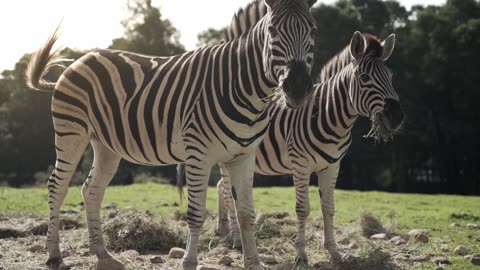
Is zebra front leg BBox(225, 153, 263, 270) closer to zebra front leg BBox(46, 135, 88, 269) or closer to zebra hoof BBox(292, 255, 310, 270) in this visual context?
zebra hoof BBox(292, 255, 310, 270)

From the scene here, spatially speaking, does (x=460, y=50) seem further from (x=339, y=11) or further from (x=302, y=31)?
(x=302, y=31)

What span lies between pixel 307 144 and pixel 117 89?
2760 mm

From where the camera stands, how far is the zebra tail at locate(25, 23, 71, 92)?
7.07 meters

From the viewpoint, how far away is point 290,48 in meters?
4.75

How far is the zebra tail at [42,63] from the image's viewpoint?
707 centimetres

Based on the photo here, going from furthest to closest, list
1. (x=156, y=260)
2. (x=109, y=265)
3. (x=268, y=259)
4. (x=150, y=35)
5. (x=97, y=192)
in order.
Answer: (x=150, y=35) → (x=268, y=259) → (x=97, y=192) → (x=156, y=260) → (x=109, y=265)

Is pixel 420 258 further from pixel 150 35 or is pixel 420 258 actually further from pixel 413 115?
pixel 150 35

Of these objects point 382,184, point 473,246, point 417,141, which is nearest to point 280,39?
point 473,246

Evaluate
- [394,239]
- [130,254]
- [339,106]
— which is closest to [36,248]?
[130,254]

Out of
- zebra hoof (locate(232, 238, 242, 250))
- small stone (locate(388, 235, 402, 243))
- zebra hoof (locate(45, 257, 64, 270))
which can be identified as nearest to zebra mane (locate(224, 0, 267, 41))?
zebra hoof (locate(45, 257, 64, 270))

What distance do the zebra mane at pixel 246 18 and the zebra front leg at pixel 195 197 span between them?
1636 millimetres

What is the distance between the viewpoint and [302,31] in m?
4.86

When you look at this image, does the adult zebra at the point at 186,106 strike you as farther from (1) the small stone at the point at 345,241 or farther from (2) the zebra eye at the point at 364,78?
(1) the small stone at the point at 345,241

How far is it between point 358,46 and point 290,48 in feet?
8.37
